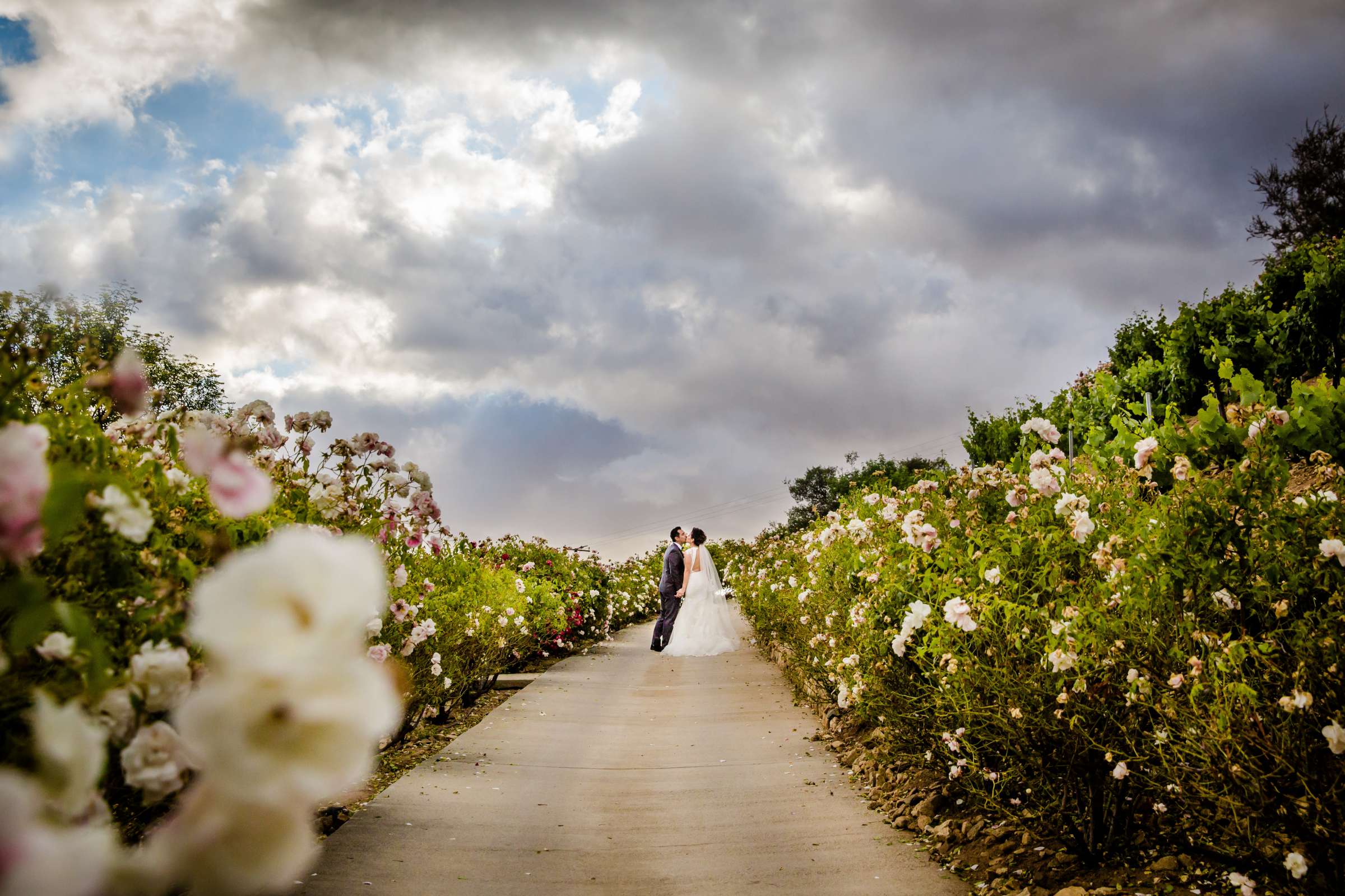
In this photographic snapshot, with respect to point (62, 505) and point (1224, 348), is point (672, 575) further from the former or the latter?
point (62, 505)

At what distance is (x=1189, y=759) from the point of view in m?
2.99

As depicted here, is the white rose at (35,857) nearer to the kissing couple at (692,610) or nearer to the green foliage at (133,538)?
the green foliage at (133,538)

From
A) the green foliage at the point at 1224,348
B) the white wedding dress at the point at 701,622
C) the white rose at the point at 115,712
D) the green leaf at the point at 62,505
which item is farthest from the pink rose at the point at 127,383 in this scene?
the white wedding dress at the point at 701,622

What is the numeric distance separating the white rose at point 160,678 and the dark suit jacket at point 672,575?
12.3 metres

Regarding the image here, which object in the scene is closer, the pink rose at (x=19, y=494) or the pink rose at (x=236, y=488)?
the pink rose at (x=19, y=494)

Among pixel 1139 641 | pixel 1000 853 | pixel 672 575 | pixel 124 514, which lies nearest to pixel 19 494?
pixel 124 514

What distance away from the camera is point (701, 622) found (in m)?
13.4

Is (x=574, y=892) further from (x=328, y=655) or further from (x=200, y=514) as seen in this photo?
(x=328, y=655)

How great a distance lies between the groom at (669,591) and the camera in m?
13.5

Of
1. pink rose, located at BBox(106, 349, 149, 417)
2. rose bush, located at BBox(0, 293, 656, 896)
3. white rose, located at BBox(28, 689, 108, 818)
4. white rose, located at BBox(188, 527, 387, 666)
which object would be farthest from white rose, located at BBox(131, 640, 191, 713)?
pink rose, located at BBox(106, 349, 149, 417)

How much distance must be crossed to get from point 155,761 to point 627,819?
4.18 meters

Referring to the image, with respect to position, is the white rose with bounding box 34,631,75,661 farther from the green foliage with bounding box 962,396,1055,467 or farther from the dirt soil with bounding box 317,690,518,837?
the green foliage with bounding box 962,396,1055,467

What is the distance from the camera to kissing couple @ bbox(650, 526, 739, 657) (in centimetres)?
1327

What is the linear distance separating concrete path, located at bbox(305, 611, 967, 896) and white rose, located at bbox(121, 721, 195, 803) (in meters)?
3.02
